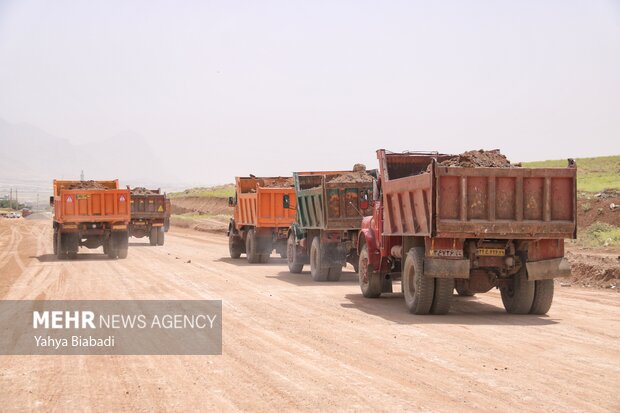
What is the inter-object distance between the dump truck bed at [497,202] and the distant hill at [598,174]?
3761 cm

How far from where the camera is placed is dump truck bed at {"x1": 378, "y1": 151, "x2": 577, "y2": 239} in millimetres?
12750

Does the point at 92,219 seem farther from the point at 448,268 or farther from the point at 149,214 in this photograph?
the point at 448,268

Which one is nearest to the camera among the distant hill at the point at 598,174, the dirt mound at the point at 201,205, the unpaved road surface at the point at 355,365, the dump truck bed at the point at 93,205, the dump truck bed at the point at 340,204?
the unpaved road surface at the point at 355,365

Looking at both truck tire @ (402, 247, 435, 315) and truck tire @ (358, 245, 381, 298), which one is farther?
truck tire @ (358, 245, 381, 298)

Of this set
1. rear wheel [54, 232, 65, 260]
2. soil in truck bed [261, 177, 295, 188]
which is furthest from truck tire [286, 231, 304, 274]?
rear wheel [54, 232, 65, 260]

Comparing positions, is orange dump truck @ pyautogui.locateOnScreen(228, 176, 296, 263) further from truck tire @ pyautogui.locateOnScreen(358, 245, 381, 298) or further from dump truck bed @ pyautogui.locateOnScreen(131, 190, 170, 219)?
dump truck bed @ pyautogui.locateOnScreen(131, 190, 170, 219)

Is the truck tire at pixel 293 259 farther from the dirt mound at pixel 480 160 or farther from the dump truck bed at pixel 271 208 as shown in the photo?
the dirt mound at pixel 480 160

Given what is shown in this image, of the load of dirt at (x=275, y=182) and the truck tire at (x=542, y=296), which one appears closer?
the truck tire at (x=542, y=296)

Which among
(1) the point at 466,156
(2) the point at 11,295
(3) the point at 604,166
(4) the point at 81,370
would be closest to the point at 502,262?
(1) the point at 466,156

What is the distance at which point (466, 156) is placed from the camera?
13633 mm

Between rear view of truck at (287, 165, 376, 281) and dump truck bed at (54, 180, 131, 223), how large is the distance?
898 centimetres

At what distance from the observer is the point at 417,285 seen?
1355cm

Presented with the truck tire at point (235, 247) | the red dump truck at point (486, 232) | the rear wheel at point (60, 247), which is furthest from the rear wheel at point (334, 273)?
the rear wheel at point (60, 247)

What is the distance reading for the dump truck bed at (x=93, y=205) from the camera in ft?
90.5
